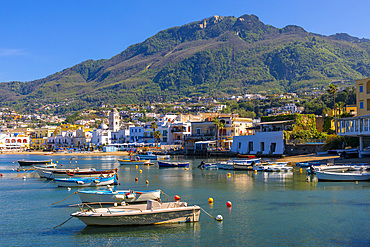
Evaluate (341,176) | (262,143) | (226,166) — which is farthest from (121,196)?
(262,143)

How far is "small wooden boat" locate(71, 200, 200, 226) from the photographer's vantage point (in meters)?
21.7

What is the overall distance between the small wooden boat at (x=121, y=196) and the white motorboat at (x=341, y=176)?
64.1ft

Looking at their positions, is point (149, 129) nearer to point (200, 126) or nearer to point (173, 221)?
point (200, 126)

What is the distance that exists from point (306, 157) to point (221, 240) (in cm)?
4731

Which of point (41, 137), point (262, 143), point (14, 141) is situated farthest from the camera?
point (14, 141)

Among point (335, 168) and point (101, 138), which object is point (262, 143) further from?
point (101, 138)

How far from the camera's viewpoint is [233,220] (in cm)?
2406

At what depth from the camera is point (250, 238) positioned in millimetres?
20391

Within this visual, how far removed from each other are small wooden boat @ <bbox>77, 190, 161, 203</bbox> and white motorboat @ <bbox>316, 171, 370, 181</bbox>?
769 inches

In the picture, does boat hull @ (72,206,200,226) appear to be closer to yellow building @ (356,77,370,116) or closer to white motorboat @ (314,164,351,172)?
white motorboat @ (314,164,351,172)

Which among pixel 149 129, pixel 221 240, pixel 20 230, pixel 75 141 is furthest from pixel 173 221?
pixel 75 141

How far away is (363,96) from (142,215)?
164 ft

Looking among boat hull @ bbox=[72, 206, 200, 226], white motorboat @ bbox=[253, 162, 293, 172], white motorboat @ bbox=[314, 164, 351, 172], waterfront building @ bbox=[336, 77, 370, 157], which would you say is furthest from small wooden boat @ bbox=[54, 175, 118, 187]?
waterfront building @ bbox=[336, 77, 370, 157]

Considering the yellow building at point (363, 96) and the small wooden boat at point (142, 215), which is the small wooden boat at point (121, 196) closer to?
the small wooden boat at point (142, 215)
